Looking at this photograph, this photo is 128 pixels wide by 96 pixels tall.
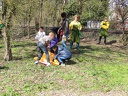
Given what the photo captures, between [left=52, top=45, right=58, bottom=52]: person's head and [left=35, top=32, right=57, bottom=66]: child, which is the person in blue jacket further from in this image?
[left=35, top=32, right=57, bottom=66]: child

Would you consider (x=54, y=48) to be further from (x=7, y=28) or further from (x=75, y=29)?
(x=75, y=29)

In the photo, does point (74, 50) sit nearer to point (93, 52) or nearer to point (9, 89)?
point (93, 52)

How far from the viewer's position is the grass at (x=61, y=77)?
6.42 metres

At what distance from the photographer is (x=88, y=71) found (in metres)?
7.95

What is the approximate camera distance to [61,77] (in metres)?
7.32

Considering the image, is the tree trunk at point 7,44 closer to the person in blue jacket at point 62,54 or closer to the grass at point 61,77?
the grass at point 61,77

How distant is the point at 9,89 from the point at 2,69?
1.59m

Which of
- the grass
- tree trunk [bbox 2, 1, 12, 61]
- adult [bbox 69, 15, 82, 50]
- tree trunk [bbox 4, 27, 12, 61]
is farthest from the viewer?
adult [bbox 69, 15, 82, 50]

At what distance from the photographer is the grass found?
21.1 ft

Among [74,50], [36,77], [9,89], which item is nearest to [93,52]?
[74,50]

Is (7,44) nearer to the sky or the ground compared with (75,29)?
nearer to the ground

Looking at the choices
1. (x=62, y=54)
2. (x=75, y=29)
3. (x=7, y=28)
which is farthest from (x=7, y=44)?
(x=75, y=29)

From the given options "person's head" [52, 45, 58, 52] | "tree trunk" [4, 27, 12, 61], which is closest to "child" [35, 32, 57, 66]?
"person's head" [52, 45, 58, 52]

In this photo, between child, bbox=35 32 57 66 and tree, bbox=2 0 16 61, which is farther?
child, bbox=35 32 57 66
